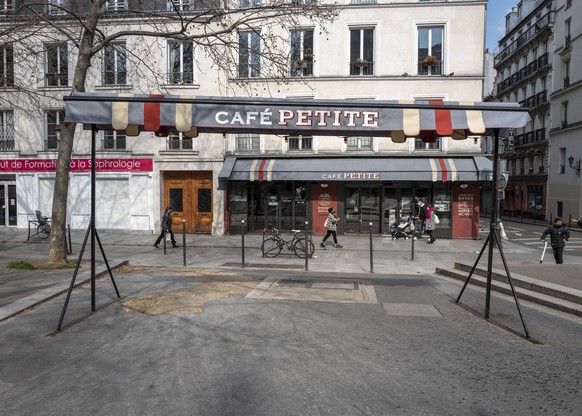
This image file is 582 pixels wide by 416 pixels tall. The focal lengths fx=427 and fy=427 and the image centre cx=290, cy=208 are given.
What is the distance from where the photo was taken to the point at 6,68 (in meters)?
13.0

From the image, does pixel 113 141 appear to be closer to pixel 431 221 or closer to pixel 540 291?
pixel 431 221

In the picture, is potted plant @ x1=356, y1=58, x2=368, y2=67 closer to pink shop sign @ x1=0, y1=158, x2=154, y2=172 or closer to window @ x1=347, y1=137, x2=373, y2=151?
window @ x1=347, y1=137, x2=373, y2=151

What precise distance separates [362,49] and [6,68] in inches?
545

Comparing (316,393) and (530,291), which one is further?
(530,291)

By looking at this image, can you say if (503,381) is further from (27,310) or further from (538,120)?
(538,120)

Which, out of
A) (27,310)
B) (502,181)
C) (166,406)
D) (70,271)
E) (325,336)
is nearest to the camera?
(166,406)

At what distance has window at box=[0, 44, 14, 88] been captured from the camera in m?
12.5

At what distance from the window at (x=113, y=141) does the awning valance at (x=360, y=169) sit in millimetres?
5050

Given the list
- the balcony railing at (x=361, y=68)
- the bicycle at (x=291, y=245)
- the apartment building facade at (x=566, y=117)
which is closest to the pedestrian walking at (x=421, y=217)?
the balcony railing at (x=361, y=68)

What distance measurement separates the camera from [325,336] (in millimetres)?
5328

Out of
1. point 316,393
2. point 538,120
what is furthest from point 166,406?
point 538,120

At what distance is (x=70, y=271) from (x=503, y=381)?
897cm

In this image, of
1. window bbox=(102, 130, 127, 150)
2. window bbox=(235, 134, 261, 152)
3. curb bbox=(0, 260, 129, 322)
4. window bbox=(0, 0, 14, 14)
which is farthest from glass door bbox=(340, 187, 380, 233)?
window bbox=(0, 0, 14, 14)

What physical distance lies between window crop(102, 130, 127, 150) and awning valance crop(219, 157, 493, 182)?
199 inches
